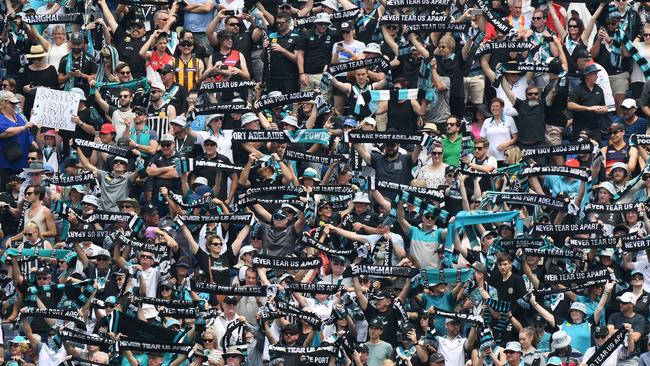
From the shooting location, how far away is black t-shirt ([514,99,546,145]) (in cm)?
3288

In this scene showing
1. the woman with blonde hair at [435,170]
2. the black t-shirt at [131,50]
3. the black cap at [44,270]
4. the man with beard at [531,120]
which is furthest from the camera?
the black t-shirt at [131,50]

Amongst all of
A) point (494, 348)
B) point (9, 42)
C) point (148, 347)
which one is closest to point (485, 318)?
point (494, 348)

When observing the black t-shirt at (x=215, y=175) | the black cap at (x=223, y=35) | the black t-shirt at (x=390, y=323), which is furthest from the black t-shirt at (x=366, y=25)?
the black t-shirt at (x=390, y=323)

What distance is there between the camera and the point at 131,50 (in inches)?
1351

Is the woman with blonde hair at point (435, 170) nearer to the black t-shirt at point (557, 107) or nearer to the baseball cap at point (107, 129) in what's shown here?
the black t-shirt at point (557, 107)

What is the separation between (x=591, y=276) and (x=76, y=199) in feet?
21.9

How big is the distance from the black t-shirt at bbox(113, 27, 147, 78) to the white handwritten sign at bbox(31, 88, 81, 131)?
3.87 feet

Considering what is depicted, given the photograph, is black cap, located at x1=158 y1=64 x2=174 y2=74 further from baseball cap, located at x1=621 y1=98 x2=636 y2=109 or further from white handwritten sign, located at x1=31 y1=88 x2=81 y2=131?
baseball cap, located at x1=621 y1=98 x2=636 y2=109

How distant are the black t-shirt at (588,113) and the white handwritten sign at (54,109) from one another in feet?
21.0

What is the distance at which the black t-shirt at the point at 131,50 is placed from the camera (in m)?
34.2

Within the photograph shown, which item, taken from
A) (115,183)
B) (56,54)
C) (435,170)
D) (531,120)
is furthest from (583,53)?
(56,54)

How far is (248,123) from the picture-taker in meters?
32.5

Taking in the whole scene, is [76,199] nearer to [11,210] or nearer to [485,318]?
[11,210]

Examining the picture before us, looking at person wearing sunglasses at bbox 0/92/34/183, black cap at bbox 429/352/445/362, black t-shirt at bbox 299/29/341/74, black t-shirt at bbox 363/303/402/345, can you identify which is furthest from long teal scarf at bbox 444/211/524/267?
person wearing sunglasses at bbox 0/92/34/183
